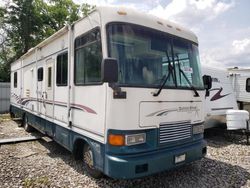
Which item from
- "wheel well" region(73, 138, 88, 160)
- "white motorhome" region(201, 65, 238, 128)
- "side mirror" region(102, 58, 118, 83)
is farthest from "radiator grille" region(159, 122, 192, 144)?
"white motorhome" region(201, 65, 238, 128)

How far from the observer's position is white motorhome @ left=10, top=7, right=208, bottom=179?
11.8ft

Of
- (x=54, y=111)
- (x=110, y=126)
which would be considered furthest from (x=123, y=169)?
(x=54, y=111)

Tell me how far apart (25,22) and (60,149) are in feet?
63.1

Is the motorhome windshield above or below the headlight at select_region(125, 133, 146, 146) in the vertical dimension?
above

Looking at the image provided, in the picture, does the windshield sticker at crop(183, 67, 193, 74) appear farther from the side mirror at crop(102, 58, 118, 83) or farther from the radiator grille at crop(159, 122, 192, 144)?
the side mirror at crop(102, 58, 118, 83)

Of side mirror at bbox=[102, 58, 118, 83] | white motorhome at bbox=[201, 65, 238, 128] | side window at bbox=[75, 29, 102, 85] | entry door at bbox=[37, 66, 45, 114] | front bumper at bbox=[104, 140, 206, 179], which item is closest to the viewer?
side mirror at bbox=[102, 58, 118, 83]

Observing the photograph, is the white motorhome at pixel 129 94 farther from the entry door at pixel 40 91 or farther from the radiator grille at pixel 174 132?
the entry door at pixel 40 91

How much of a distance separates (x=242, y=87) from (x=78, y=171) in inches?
303

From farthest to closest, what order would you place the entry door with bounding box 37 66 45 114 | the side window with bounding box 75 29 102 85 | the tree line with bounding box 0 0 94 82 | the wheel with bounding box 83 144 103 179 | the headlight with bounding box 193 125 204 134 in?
the tree line with bounding box 0 0 94 82
the entry door with bounding box 37 66 45 114
the headlight with bounding box 193 125 204 134
the wheel with bounding box 83 144 103 179
the side window with bounding box 75 29 102 85

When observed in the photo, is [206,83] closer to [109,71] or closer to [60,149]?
[109,71]

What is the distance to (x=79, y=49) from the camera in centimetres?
457

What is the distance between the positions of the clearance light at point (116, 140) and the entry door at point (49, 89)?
106 inches

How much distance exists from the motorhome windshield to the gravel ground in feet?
5.91

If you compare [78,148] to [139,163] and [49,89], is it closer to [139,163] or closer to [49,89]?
[139,163]
